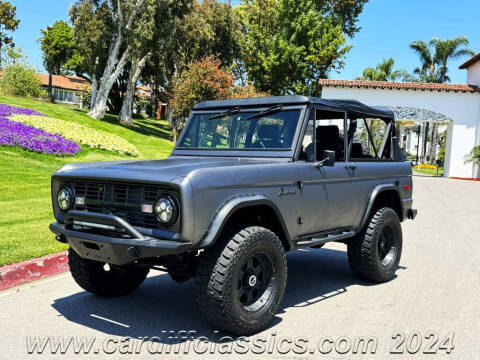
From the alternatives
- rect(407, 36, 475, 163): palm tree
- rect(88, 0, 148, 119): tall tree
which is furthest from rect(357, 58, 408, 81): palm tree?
rect(88, 0, 148, 119): tall tree

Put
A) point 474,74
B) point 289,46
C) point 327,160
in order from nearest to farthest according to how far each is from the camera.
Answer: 1. point 327,160
2. point 474,74
3. point 289,46

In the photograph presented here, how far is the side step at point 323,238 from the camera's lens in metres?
4.98

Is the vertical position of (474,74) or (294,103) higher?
(474,74)

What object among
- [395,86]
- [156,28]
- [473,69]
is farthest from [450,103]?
[156,28]

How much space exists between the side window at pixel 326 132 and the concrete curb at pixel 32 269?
354 centimetres

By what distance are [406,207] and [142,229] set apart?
3.94 metres

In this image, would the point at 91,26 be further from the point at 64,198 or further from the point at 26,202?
the point at 64,198

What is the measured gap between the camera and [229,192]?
13.7 feet

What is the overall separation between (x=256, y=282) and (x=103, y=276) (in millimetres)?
1701

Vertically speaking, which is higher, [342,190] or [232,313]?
[342,190]

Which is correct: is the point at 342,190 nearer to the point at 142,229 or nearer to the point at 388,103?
the point at 142,229

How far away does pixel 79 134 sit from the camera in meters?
20.1

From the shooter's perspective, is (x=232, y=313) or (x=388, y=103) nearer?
(x=232, y=313)

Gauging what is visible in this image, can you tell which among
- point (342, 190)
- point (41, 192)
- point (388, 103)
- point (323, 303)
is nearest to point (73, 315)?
point (323, 303)
